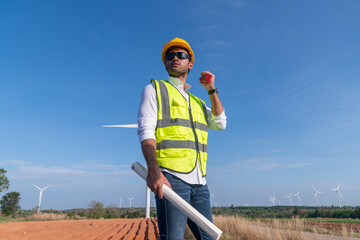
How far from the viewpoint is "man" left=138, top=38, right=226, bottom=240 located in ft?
5.73

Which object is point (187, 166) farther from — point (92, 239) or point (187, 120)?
point (92, 239)

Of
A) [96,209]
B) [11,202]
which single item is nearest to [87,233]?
[96,209]

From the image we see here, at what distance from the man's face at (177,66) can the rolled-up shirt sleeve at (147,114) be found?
0.40 m

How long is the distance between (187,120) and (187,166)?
0.38 meters

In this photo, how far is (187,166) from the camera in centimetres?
192

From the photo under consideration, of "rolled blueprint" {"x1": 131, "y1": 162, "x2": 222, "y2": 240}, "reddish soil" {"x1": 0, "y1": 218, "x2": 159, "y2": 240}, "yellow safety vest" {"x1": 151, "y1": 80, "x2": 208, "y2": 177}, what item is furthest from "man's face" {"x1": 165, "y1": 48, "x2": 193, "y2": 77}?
"reddish soil" {"x1": 0, "y1": 218, "x2": 159, "y2": 240}

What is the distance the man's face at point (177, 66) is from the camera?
95.0 inches

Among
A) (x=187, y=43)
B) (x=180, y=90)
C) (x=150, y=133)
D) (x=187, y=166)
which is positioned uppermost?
(x=187, y=43)

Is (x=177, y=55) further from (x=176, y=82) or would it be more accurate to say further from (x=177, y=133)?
(x=177, y=133)

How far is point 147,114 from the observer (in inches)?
76.5

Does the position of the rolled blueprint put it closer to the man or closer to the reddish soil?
the man

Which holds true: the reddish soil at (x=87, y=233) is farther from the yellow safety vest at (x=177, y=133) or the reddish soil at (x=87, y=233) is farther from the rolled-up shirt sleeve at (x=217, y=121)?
the yellow safety vest at (x=177, y=133)

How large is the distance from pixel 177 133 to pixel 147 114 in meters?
0.27

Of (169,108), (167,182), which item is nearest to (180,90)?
A: (169,108)
